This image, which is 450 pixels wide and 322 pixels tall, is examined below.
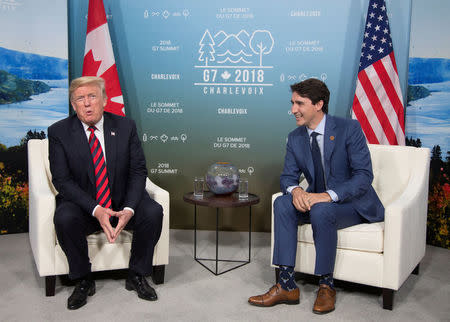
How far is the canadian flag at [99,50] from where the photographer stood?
4.14m

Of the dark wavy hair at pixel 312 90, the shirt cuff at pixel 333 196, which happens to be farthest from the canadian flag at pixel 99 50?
the shirt cuff at pixel 333 196

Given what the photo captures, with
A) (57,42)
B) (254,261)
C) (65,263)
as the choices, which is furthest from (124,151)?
(57,42)

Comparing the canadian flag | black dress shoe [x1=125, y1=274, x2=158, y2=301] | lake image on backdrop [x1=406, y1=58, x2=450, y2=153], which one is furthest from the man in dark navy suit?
lake image on backdrop [x1=406, y1=58, x2=450, y2=153]

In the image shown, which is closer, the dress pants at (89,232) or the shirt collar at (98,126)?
the dress pants at (89,232)

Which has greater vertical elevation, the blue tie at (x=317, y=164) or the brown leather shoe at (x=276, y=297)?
the blue tie at (x=317, y=164)

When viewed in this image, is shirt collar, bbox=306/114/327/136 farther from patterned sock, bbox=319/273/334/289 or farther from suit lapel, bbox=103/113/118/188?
suit lapel, bbox=103/113/118/188

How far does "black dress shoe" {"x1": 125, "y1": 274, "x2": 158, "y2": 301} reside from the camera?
9.38ft

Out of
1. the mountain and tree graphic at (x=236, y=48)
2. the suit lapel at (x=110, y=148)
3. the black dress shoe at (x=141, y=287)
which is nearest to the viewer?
the black dress shoe at (x=141, y=287)

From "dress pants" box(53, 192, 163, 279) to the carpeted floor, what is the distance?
21cm

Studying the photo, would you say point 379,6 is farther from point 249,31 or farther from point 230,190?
point 230,190

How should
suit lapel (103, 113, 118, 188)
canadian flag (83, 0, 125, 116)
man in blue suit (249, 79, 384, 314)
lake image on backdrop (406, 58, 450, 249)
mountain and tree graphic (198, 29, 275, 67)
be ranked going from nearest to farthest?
man in blue suit (249, 79, 384, 314), suit lapel (103, 113, 118, 188), lake image on backdrop (406, 58, 450, 249), canadian flag (83, 0, 125, 116), mountain and tree graphic (198, 29, 275, 67)

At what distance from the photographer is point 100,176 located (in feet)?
9.66

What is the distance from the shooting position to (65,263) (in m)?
2.89

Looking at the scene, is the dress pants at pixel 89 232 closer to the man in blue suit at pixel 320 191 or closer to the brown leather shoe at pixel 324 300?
the man in blue suit at pixel 320 191
